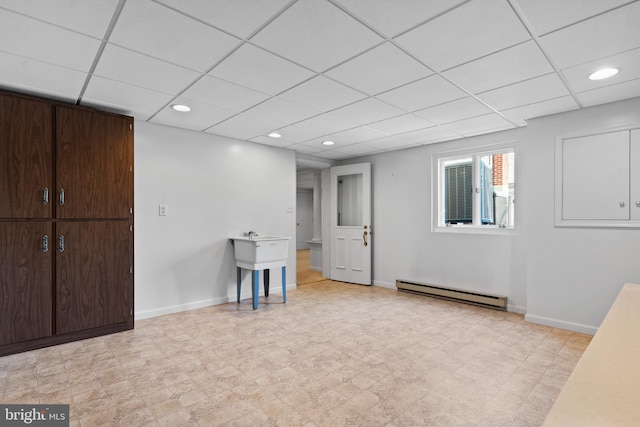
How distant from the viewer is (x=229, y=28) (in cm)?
196

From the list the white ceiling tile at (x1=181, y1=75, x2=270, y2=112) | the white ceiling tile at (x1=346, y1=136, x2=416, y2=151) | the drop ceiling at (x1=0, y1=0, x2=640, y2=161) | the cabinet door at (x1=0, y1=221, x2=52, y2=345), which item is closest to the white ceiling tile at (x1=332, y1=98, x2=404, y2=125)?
the drop ceiling at (x1=0, y1=0, x2=640, y2=161)

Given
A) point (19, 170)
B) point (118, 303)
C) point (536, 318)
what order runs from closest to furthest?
point (19, 170) → point (118, 303) → point (536, 318)

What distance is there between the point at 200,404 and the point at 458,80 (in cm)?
301

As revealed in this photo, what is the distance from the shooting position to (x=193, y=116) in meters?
3.64

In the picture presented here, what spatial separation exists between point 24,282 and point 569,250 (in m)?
5.21

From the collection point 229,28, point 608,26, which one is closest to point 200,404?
point 229,28

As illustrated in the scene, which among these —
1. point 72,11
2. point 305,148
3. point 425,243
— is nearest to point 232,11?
point 72,11

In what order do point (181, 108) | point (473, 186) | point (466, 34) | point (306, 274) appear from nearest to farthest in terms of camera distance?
point (466, 34), point (181, 108), point (473, 186), point (306, 274)

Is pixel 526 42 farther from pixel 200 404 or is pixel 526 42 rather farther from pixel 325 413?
pixel 200 404

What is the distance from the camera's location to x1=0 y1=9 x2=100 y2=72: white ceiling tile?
6.26 ft

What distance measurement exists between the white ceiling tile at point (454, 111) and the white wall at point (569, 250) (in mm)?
786

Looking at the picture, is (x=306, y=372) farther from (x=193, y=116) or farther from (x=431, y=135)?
(x=431, y=135)

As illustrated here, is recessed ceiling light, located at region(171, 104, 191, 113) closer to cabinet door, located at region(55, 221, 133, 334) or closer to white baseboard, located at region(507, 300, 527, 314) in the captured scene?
cabinet door, located at region(55, 221, 133, 334)

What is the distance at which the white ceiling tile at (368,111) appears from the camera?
3234 millimetres
